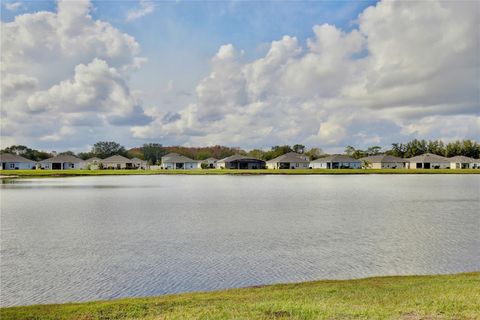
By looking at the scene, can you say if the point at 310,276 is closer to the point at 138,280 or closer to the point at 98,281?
the point at 138,280

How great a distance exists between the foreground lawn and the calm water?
1.59 meters

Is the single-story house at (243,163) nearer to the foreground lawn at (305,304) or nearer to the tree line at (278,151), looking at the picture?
the tree line at (278,151)

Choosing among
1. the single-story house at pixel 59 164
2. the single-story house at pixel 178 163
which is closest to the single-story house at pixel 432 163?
the single-story house at pixel 178 163

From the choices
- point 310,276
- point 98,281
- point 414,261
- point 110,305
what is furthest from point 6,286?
point 414,261

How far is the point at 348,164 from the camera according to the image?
11781 centimetres

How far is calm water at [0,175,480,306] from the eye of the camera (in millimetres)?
11727

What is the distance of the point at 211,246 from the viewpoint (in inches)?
630

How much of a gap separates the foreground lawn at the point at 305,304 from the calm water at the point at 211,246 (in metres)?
1.59

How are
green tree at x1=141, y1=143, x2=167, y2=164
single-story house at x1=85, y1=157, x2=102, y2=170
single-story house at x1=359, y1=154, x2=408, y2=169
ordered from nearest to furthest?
single-story house at x1=85, y1=157, x2=102, y2=170
single-story house at x1=359, y1=154, x2=408, y2=169
green tree at x1=141, y1=143, x2=167, y2=164

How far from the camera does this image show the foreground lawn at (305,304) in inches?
292

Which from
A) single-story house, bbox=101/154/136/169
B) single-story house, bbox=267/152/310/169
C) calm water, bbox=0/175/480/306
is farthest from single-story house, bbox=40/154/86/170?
calm water, bbox=0/175/480/306

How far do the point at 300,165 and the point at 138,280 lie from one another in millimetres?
106950

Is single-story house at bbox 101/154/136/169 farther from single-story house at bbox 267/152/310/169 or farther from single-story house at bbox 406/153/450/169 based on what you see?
single-story house at bbox 406/153/450/169

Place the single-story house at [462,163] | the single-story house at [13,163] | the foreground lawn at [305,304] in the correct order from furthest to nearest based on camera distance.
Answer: the single-story house at [462,163] < the single-story house at [13,163] < the foreground lawn at [305,304]
